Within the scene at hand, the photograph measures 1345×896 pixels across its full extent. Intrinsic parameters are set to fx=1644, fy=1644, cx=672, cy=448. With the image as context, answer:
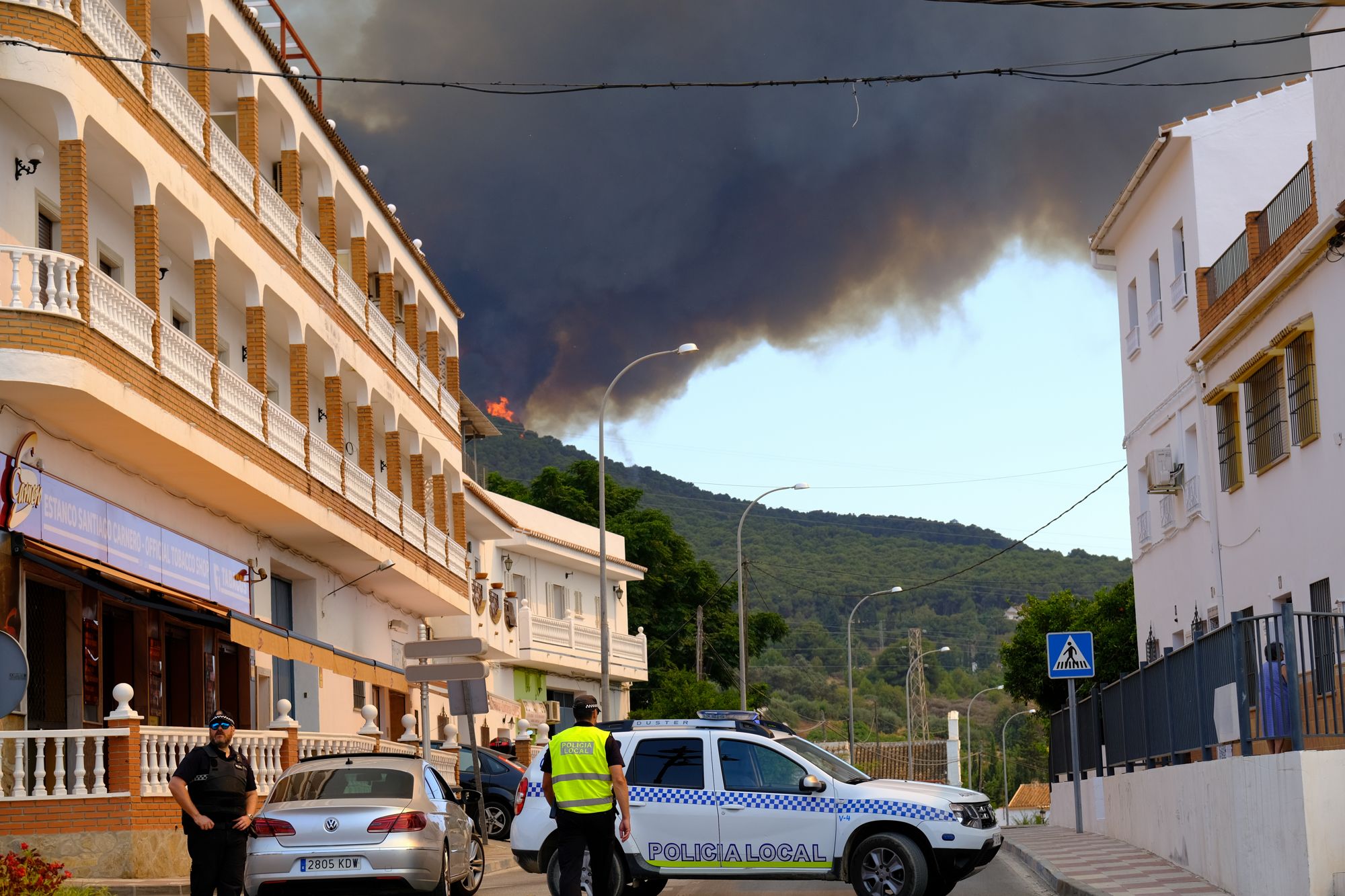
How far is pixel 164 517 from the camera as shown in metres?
24.1

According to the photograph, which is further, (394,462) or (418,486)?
(418,486)

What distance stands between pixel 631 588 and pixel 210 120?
4912 cm

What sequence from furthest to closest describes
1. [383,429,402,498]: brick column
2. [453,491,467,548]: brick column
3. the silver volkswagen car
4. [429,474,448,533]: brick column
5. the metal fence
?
[453,491,467,548]: brick column, [429,474,448,533]: brick column, [383,429,402,498]: brick column, the silver volkswagen car, the metal fence

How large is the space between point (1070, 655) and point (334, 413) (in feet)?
48.7

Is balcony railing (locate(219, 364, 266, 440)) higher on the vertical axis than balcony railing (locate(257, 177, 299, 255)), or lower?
lower

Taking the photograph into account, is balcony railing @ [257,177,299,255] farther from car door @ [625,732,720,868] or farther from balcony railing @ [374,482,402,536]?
car door @ [625,732,720,868]

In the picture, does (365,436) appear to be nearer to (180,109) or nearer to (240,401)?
(240,401)

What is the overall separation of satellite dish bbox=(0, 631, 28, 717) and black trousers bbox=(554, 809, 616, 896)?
4214 mm

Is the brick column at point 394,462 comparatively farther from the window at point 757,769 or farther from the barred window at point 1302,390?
the window at point 757,769

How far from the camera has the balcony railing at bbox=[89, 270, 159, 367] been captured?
64.7ft

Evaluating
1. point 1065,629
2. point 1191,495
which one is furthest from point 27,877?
point 1065,629

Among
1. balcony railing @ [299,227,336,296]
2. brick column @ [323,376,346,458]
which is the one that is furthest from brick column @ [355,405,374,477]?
balcony railing @ [299,227,336,296]

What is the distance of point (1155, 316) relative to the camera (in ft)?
107

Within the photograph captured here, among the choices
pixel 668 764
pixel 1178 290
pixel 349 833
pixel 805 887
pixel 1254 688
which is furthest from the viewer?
pixel 1178 290
